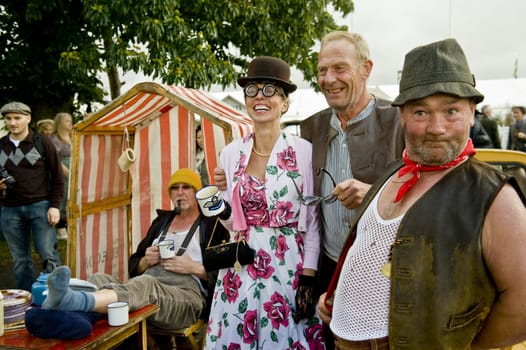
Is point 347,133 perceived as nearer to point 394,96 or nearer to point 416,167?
point 416,167

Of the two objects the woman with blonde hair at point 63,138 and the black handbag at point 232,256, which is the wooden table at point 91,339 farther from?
the woman with blonde hair at point 63,138

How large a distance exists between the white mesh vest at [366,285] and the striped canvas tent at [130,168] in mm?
2224

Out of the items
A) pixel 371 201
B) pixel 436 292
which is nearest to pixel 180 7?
pixel 371 201

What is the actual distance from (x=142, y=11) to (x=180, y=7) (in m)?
1.18

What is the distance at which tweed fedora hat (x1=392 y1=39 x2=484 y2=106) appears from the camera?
1369 mm

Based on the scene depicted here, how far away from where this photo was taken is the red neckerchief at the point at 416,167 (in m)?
1.41

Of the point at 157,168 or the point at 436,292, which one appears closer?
the point at 436,292

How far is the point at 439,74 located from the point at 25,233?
4.54 metres

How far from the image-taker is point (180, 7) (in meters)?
7.68

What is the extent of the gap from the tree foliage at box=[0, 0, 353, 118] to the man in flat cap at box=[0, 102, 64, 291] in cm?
256

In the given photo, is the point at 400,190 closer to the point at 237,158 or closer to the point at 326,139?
the point at 326,139

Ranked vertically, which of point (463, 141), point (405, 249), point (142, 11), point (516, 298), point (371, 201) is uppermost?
point (142, 11)

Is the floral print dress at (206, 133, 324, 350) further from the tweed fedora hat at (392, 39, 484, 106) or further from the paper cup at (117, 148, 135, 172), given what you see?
the paper cup at (117, 148, 135, 172)

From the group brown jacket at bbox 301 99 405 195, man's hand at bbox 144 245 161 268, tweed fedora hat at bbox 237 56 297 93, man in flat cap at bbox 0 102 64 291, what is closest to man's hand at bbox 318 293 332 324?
brown jacket at bbox 301 99 405 195
